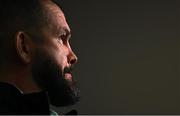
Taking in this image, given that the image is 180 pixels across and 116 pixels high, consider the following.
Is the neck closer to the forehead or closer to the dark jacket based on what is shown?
the dark jacket

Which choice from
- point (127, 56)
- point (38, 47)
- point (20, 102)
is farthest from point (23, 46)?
point (127, 56)

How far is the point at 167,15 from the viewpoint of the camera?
1572mm

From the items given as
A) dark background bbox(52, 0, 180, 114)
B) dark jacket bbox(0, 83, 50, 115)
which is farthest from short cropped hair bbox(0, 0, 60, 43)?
dark background bbox(52, 0, 180, 114)

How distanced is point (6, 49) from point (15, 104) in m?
0.16

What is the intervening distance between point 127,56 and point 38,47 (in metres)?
0.69

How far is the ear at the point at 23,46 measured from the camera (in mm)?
923

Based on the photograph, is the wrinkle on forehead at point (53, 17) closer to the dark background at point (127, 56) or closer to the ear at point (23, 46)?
the ear at point (23, 46)

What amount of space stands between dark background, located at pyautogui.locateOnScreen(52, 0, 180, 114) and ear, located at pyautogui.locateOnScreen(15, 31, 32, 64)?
2.12 feet

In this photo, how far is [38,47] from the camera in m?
0.94

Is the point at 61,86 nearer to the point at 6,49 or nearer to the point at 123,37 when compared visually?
the point at 6,49

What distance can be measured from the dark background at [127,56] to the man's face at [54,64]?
0.56 metres

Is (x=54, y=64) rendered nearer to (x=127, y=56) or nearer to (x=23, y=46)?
(x=23, y=46)

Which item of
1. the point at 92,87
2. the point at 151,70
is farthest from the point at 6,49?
the point at 151,70

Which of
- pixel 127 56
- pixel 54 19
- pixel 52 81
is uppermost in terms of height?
pixel 54 19
